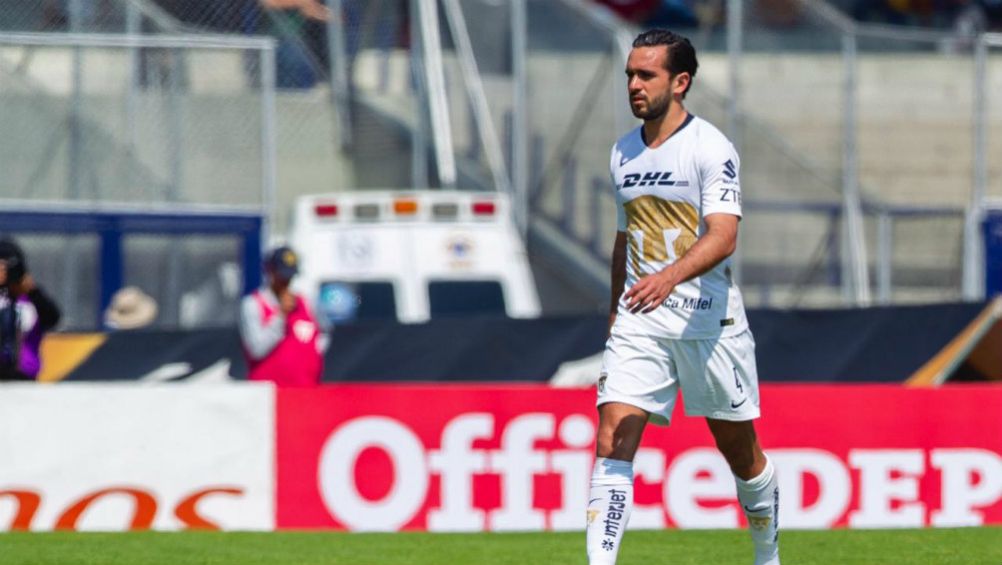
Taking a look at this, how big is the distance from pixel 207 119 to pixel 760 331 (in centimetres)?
475

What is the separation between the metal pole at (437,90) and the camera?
17.8 meters

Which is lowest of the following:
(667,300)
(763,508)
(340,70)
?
(763,508)

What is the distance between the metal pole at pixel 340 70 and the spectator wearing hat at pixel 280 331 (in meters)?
5.12

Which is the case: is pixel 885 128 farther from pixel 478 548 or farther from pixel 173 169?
pixel 478 548

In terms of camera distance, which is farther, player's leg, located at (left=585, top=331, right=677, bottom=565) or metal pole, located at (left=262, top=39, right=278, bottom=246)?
metal pole, located at (left=262, top=39, right=278, bottom=246)

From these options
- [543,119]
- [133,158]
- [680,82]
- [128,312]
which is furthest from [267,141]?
[680,82]

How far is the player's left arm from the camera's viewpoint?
7023 mm

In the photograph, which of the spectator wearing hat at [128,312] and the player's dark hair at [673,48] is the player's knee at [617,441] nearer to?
the player's dark hair at [673,48]

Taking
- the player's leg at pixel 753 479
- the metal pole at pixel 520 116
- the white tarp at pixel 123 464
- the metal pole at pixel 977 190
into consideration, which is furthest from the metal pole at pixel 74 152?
the player's leg at pixel 753 479

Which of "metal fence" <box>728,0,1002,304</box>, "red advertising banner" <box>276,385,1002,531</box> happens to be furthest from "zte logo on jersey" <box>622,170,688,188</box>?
"metal fence" <box>728,0,1002,304</box>

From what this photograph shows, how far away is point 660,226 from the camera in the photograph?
739 cm

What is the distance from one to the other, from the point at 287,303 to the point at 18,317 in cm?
163

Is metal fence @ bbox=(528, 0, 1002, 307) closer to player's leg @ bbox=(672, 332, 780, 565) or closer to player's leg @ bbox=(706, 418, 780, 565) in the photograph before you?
player's leg @ bbox=(706, 418, 780, 565)

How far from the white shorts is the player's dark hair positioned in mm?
923
